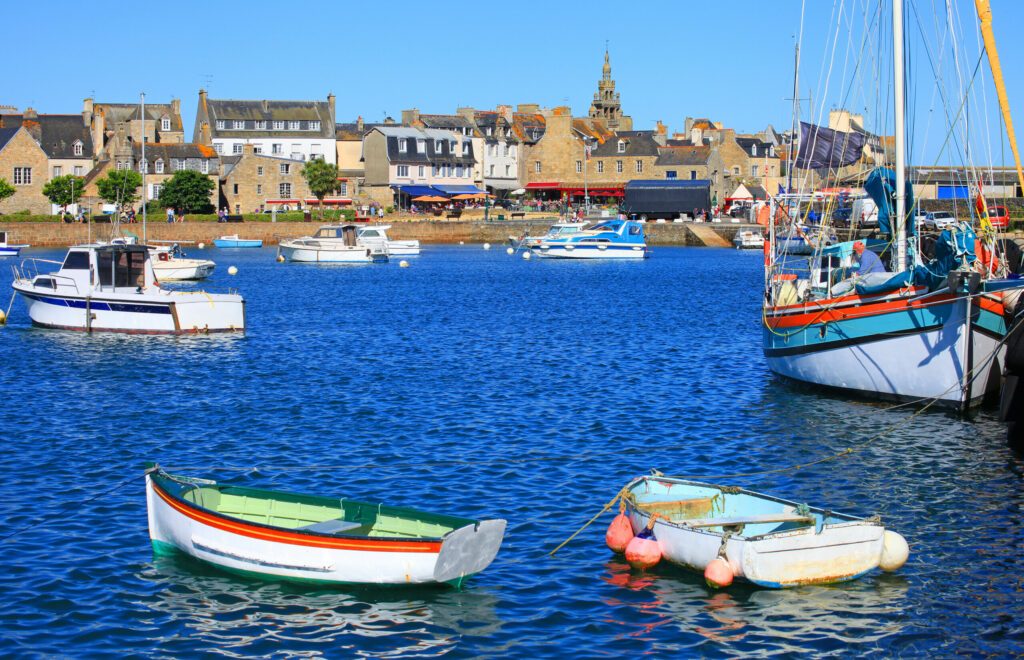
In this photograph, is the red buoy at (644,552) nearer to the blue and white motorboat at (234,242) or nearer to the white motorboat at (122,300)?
the white motorboat at (122,300)

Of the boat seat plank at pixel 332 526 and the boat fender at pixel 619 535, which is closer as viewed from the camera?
the boat seat plank at pixel 332 526

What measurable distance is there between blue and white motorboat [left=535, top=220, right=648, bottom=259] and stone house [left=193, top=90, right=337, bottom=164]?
44.7 meters

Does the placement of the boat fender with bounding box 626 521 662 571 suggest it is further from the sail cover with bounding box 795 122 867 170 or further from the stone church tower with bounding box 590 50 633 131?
the stone church tower with bounding box 590 50 633 131

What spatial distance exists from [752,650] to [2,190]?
363 feet

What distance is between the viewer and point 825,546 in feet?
52.8

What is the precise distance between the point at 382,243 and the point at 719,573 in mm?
78718

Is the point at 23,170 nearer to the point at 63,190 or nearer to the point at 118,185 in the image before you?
the point at 63,190

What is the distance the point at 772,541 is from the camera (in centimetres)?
1597

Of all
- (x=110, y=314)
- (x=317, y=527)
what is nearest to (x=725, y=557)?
(x=317, y=527)

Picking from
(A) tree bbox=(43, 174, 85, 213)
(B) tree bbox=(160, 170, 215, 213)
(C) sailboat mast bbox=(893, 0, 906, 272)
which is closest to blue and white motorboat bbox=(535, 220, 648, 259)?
(B) tree bbox=(160, 170, 215, 213)

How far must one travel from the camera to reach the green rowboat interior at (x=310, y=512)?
54.1 feet

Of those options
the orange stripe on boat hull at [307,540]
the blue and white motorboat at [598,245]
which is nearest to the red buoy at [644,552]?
the orange stripe on boat hull at [307,540]

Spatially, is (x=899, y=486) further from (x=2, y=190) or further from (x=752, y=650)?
(x=2, y=190)

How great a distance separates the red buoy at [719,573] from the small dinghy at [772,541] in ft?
0.04
